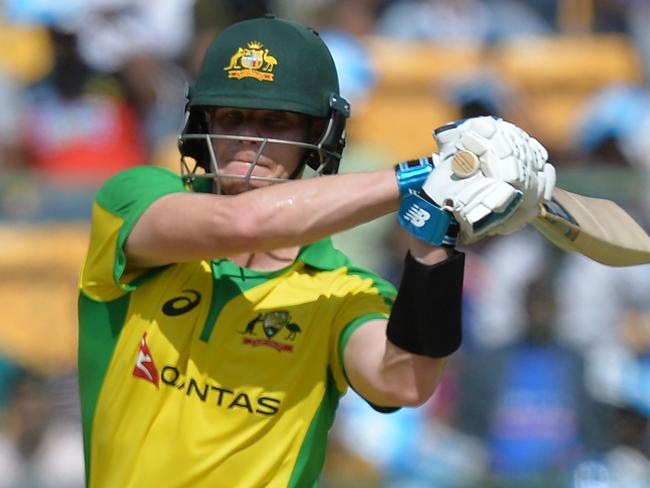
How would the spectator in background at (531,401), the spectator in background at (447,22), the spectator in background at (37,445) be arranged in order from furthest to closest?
the spectator in background at (447,22) → the spectator in background at (37,445) → the spectator in background at (531,401)

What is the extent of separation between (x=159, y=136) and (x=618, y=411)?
288cm

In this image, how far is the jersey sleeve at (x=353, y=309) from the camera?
11.2ft

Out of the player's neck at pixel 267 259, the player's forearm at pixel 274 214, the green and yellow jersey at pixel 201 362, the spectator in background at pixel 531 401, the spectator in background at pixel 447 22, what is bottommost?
the spectator in background at pixel 531 401

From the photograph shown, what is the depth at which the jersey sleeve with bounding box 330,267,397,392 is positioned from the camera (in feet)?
11.2

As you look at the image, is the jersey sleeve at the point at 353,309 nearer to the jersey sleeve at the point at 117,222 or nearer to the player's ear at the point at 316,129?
the player's ear at the point at 316,129

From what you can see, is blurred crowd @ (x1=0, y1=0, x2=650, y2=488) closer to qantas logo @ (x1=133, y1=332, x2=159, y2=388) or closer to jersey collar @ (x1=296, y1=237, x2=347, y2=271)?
jersey collar @ (x1=296, y1=237, x2=347, y2=271)

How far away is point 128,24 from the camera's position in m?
7.92

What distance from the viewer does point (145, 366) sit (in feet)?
11.2

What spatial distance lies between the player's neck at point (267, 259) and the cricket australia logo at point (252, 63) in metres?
0.46

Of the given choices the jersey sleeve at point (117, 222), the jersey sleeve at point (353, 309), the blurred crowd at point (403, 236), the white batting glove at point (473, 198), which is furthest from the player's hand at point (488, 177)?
the blurred crowd at point (403, 236)

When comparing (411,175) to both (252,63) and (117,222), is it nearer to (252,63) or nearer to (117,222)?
(252,63)

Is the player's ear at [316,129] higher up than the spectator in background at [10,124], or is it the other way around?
the player's ear at [316,129]

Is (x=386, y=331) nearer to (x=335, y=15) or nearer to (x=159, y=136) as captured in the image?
(x=159, y=136)

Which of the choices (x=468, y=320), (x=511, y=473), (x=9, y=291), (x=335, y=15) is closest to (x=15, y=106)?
(x=9, y=291)
